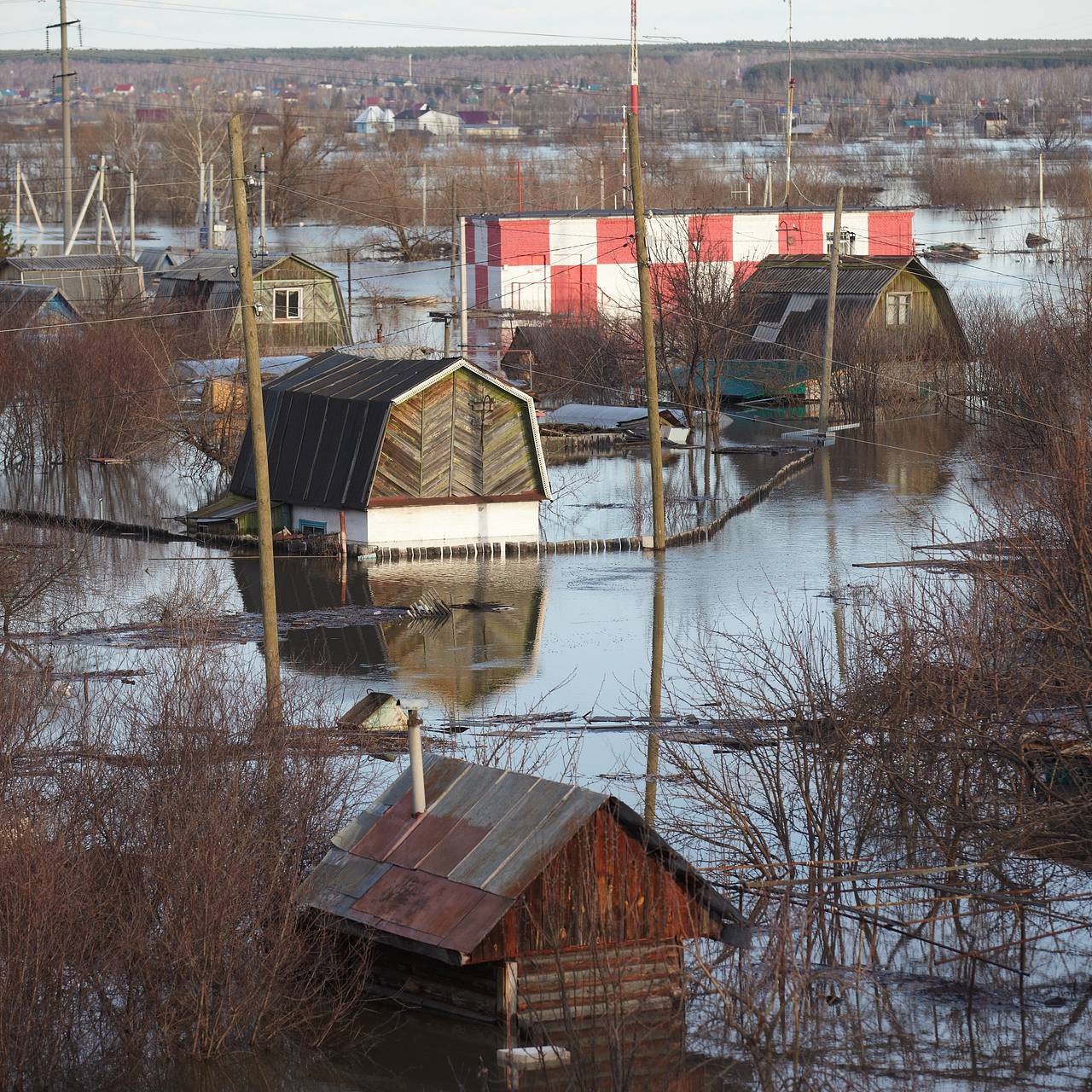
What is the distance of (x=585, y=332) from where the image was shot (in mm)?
47094

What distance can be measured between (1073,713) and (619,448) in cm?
2695

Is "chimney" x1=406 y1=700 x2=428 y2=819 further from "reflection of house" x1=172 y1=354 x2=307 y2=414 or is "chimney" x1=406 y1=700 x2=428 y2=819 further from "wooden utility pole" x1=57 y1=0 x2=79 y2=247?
"wooden utility pole" x1=57 y1=0 x2=79 y2=247

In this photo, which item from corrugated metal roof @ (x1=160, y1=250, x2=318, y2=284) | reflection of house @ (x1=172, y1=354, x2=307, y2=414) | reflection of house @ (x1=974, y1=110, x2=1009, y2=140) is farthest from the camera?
reflection of house @ (x1=974, y1=110, x2=1009, y2=140)

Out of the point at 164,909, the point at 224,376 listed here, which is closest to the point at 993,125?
the point at 224,376

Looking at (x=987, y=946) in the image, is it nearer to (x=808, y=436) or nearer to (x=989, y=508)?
(x=989, y=508)

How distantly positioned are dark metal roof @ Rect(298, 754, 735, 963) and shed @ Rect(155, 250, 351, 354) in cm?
3786

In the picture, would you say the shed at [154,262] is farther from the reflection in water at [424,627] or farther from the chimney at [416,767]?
the chimney at [416,767]

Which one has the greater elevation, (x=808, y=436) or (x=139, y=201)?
(x=139, y=201)

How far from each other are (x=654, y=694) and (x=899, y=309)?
28089 millimetres

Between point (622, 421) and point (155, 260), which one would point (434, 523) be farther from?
point (155, 260)

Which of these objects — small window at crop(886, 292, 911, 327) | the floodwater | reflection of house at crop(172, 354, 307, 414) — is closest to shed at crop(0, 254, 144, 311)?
reflection of house at crop(172, 354, 307, 414)

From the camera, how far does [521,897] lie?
11117 mm

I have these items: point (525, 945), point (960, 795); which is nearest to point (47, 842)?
point (525, 945)

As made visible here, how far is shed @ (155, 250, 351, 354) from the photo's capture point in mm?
49594
